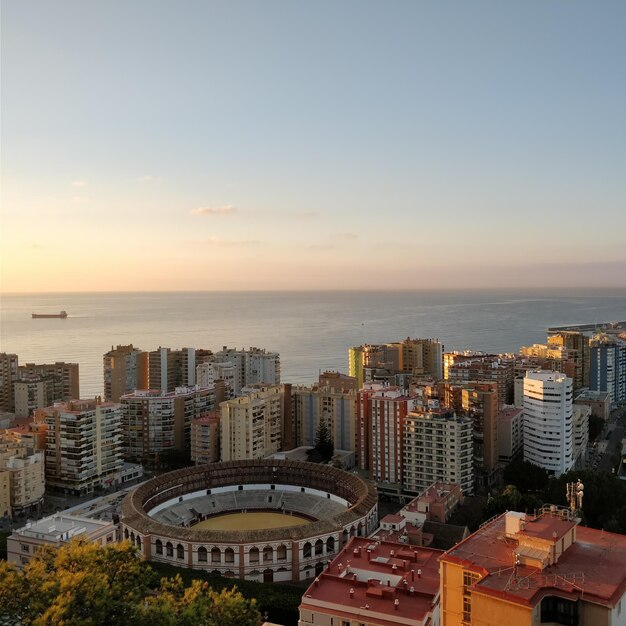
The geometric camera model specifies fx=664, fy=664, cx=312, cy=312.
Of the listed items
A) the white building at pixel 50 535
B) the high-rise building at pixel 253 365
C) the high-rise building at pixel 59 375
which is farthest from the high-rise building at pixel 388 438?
the high-rise building at pixel 59 375

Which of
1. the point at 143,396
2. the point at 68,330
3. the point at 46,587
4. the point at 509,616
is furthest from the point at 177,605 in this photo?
the point at 68,330

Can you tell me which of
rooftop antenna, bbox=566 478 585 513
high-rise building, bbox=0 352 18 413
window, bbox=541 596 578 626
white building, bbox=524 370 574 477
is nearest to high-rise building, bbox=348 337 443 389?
white building, bbox=524 370 574 477

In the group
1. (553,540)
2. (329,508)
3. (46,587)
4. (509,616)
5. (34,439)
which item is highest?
(553,540)

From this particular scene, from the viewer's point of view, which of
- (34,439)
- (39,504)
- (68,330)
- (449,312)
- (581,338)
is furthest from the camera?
(449,312)

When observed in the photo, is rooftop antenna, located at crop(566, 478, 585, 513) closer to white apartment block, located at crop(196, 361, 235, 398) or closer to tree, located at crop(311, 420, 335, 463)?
tree, located at crop(311, 420, 335, 463)

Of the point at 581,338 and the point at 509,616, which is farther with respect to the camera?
the point at 581,338

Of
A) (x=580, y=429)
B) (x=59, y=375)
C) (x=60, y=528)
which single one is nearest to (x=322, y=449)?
(x=580, y=429)

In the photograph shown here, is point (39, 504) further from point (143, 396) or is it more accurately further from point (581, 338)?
point (581, 338)
